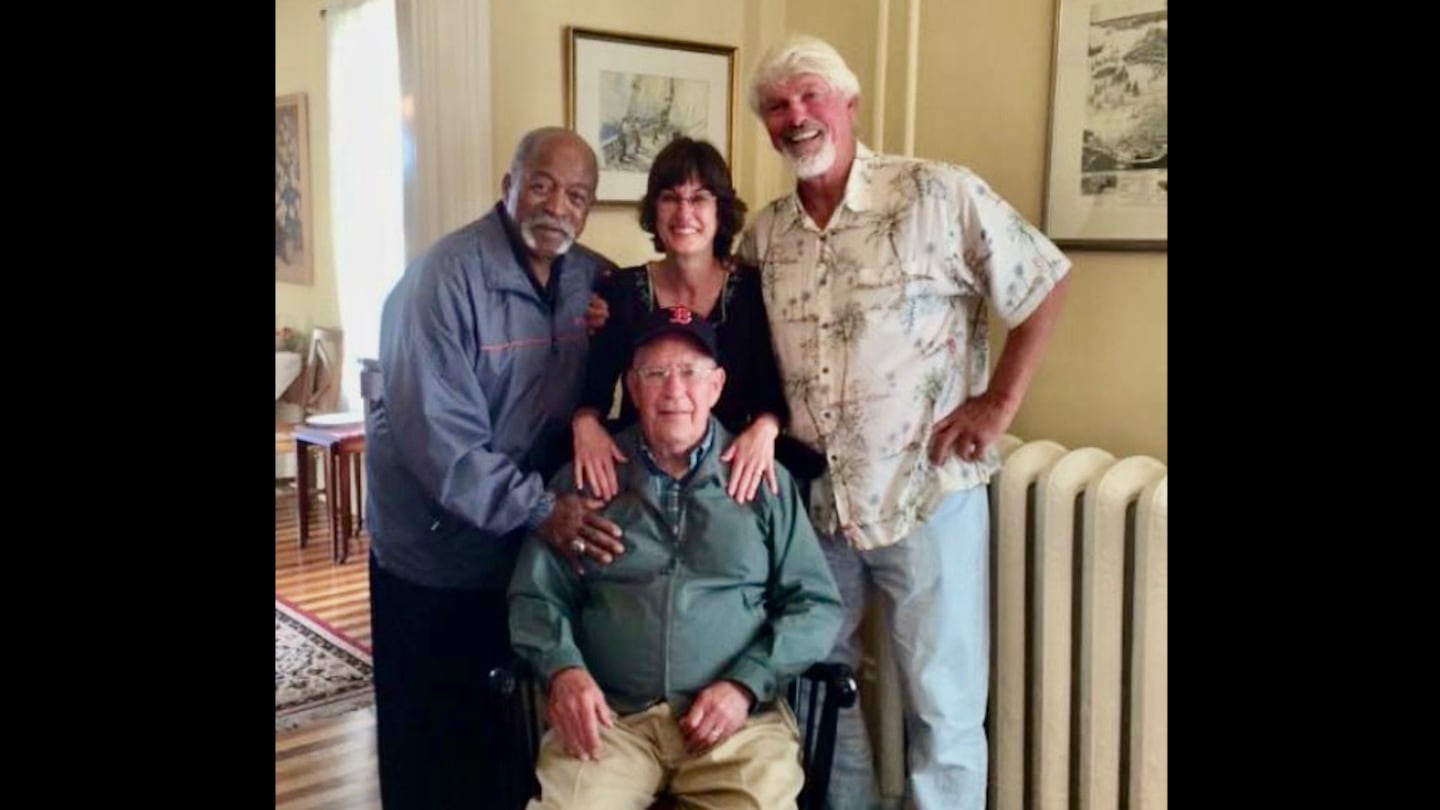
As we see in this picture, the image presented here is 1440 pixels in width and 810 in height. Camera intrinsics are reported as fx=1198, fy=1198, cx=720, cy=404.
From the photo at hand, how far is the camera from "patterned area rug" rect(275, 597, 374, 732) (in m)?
1.36

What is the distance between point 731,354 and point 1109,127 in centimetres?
67

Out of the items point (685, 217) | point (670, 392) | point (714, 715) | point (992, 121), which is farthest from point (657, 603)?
point (992, 121)

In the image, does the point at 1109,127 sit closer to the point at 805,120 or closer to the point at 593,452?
the point at 805,120

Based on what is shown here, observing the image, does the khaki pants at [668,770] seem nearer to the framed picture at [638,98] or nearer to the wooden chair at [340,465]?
the wooden chair at [340,465]

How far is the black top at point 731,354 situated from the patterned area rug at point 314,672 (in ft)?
1.38

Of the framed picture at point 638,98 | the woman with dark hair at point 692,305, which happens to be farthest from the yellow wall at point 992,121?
the woman with dark hair at point 692,305

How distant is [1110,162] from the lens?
175 centimetres

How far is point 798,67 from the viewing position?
1.56m

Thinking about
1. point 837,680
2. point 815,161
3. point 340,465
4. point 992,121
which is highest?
point 992,121

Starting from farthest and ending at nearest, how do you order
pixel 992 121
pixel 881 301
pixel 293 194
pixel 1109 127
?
pixel 992 121, pixel 1109 127, pixel 881 301, pixel 293 194

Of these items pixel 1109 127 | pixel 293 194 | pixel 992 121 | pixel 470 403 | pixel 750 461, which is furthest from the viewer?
pixel 992 121

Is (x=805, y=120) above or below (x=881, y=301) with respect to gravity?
above

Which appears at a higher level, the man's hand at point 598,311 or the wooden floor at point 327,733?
the man's hand at point 598,311

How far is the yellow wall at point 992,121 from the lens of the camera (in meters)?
1.61
